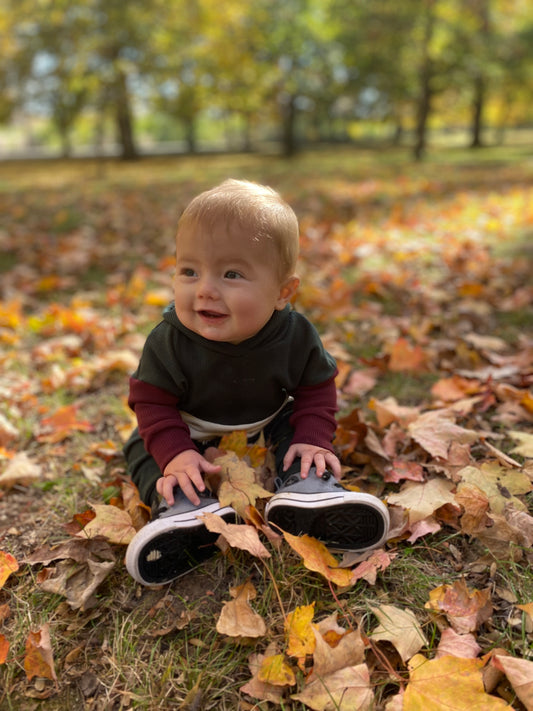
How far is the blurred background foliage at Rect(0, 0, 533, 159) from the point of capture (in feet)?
49.0

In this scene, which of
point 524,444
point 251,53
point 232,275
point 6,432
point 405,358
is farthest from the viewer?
point 251,53

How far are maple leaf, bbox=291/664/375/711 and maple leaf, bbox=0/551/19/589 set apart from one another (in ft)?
2.75

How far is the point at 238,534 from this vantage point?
1.54 metres

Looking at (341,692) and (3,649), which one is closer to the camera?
(341,692)

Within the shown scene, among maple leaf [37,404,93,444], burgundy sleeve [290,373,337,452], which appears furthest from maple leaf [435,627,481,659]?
maple leaf [37,404,93,444]

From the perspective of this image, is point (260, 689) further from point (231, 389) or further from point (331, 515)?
point (231, 389)

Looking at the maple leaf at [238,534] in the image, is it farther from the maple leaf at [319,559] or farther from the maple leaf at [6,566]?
the maple leaf at [6,566]

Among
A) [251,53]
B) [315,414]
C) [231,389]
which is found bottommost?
[315,414]

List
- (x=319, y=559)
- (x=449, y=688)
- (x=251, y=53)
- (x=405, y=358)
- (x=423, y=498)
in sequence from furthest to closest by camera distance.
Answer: (x=251, y=53)
(x=405, y=358)
(x=423, y=498)
(x=319, y=559)
(x=449, y=688)

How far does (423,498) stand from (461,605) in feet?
1.18

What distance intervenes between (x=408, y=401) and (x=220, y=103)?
2364 cm

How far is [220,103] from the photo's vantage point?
77.2 ft

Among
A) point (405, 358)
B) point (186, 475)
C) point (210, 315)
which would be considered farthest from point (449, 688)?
point (405, 358)

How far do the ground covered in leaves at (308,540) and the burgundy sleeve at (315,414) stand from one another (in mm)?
179
